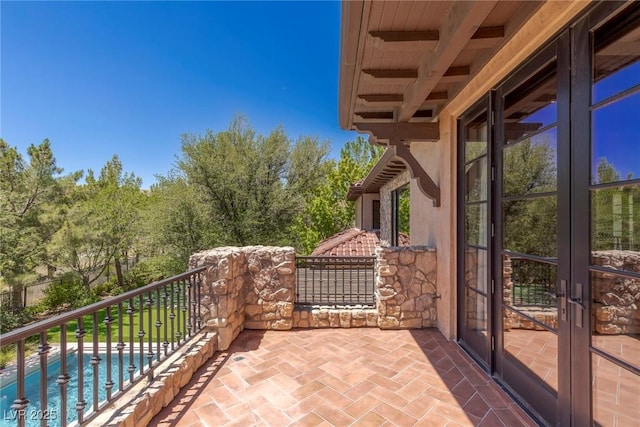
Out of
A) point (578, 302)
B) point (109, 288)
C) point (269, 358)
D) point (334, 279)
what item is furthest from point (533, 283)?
point (109, 288)

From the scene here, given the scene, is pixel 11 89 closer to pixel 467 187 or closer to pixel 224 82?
pixel 224 82

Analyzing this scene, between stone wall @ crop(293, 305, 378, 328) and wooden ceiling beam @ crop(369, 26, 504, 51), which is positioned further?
stone wall @ crop(293, 305, 378, 328)

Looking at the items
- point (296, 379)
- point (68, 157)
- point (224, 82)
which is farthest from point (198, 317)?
point (68, 157)

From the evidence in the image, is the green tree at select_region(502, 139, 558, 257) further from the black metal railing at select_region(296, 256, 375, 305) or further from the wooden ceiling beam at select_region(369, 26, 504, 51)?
the black metal railing at select_region(296, 256, 375, 305)

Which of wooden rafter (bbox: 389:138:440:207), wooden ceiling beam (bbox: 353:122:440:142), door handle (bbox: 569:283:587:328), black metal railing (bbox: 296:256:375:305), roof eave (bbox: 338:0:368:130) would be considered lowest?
black metal railing (bbox: 296:256:375:305)

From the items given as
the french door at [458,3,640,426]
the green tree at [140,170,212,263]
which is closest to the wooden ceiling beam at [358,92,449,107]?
the french door at [458,3,640,426]

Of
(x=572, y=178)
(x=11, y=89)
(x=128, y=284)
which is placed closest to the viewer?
(x=572, y=178)

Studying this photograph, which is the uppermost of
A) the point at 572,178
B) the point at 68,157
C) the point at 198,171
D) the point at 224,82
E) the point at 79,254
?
the point at 224,82

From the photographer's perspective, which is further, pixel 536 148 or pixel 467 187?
pixel 467 187

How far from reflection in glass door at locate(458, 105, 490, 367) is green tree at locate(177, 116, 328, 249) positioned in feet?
29.7

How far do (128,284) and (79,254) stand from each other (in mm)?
4475

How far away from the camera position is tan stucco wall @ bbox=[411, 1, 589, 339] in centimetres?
197

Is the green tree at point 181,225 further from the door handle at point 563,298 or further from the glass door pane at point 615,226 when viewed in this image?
the glass door pane at point 615,226

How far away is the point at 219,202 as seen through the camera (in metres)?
11.6
